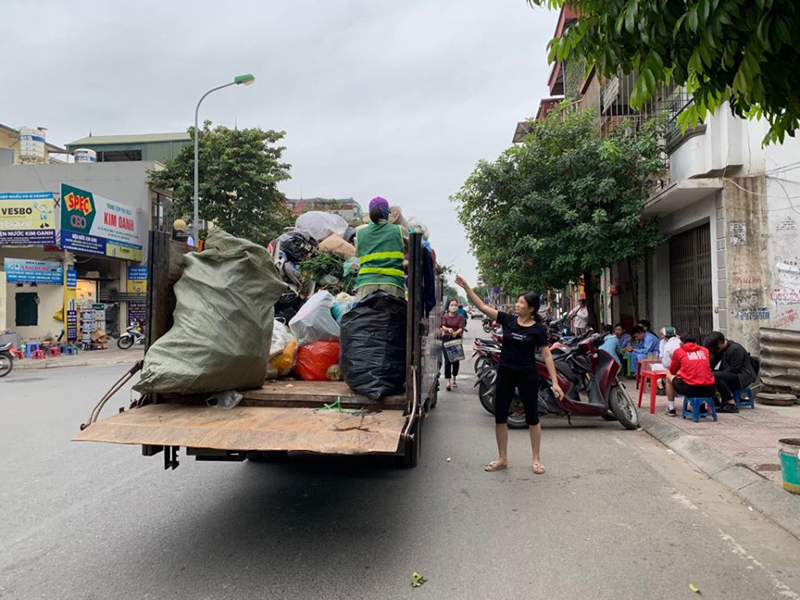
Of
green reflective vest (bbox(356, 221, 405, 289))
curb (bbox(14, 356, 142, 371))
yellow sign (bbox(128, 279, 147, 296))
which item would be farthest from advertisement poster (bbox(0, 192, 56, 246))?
green reflective vest (bbox(356, 221, 405, 289))

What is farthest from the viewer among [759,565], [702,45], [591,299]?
[591,299]

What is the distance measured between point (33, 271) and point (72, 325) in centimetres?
231

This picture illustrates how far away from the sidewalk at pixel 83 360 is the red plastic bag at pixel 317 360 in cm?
1362

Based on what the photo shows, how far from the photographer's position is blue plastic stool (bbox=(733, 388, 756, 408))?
783 centimetres

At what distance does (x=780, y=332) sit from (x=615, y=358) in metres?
3.22

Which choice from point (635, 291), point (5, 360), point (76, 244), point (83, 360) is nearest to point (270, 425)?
point (635, 291)

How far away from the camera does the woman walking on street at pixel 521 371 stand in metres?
5.23

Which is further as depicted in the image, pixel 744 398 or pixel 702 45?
pixel 744 398

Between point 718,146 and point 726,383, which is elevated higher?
point 718,146

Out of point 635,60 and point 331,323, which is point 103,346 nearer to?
point 331,323

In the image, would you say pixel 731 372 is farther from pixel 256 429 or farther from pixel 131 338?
pixel 131 338

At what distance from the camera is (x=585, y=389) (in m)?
7.64

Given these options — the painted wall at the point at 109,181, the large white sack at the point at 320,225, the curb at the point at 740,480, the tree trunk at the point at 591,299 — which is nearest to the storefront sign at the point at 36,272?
the painted wall at the point at 109,181

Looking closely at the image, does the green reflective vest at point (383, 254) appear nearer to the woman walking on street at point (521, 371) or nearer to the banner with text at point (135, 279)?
the woman walking on street at point (521, 371)
